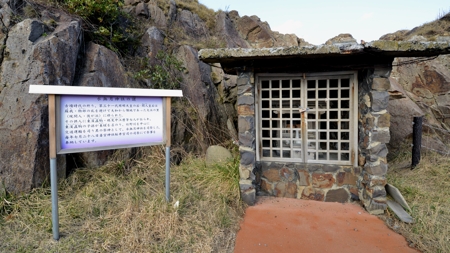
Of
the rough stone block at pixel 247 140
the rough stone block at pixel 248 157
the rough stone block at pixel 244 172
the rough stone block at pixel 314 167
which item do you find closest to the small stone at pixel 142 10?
the rough stone block at pixel 247 140

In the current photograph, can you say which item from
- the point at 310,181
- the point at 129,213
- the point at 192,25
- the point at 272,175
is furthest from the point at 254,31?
the point at 129,213

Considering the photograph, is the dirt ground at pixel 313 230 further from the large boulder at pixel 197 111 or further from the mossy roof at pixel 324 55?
the large boulder at pixel 197 111

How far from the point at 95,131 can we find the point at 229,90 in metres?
5.46

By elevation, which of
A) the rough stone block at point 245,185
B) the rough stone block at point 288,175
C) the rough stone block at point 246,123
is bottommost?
the rough stone block at point 245,185

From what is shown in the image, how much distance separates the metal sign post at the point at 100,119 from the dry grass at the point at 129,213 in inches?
13.5

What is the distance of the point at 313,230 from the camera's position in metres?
3.38

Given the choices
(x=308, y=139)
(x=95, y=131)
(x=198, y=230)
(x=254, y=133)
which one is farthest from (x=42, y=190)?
(x=308, y=139)

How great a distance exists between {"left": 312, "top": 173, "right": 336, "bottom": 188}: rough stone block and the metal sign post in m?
2.57

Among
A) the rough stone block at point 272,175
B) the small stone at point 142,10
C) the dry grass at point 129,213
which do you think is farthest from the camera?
the small stone at point 142,10

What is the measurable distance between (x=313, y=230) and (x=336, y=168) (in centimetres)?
134

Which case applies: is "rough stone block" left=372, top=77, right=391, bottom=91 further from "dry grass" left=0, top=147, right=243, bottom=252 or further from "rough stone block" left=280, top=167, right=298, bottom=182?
"dry grass" left=0, top=147, right=243, bottom=252

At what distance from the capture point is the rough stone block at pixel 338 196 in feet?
14.0

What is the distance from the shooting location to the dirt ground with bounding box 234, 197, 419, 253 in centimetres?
299

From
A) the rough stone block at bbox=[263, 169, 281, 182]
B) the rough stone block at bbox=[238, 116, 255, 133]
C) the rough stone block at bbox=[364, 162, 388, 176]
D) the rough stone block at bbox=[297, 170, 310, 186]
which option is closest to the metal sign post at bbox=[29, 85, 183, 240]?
the rough stone block at bbox=[238, 116, 255, 133]
